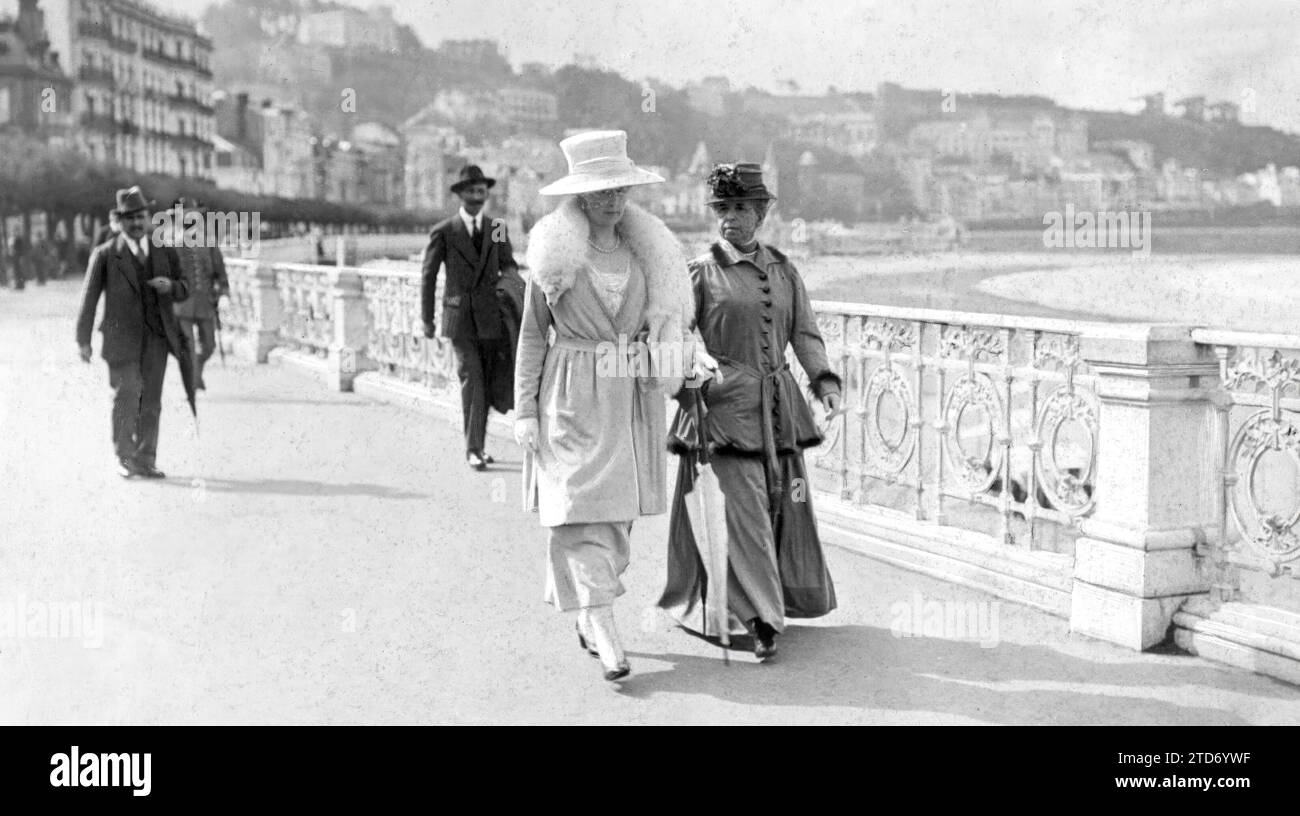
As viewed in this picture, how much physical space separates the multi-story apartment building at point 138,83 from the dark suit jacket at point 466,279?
72174mm

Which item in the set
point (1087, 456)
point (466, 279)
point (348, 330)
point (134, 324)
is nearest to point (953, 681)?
point (1087, 456)

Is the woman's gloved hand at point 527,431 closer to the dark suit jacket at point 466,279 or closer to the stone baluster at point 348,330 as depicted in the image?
the dark suit jacket at point 466,279

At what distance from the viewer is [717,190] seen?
18.2 ft

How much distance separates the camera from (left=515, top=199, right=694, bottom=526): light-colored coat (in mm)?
5215

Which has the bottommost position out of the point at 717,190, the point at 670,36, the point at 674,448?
the point at 674,448

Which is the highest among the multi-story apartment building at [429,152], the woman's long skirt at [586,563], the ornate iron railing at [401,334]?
the multi-story apartment building at [429,152]

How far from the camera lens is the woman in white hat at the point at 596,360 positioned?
518 centimetres

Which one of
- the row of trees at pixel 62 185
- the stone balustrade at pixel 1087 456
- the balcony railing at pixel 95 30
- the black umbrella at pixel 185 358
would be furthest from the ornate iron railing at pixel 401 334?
the balcony railing at pixel 95 30

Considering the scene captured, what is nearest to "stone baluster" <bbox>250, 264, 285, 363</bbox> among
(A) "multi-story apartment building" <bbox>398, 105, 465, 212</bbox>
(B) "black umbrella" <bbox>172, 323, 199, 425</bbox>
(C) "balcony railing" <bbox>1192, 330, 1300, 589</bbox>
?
(B) "black umbrella" <bbox>172, 323, 199, 425</bbox>

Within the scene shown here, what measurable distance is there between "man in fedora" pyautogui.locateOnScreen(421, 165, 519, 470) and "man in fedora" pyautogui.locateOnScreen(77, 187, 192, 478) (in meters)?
1.72

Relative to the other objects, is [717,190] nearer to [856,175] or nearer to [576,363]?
[576,363]

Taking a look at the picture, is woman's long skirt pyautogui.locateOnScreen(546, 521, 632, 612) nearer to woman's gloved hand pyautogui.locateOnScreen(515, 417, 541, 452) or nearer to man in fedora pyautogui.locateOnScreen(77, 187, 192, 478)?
woman's gloved hand pyautogui.locateOnScreen(515, 417, 541, 452)

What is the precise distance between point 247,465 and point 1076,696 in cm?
692

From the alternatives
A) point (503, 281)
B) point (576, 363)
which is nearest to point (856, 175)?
point (503, 281)
